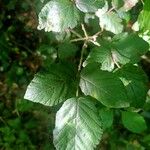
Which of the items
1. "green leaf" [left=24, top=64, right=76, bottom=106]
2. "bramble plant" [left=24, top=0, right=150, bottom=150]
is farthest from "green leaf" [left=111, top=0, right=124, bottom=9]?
"green leaf" [left=24, top=64, right=76, bottom=106]

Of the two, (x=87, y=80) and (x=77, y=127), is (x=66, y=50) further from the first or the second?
(x=77, y=127)

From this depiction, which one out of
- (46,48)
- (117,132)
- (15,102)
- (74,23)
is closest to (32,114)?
(15,102)

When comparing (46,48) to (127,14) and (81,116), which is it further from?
(81,116)

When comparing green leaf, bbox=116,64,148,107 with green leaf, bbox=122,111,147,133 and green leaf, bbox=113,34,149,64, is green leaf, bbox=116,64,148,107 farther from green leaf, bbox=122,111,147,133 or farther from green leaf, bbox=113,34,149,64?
green leaf, bbox=122,111,147,133

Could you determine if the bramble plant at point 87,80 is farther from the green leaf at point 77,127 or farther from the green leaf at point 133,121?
the green leaf at point 133,121

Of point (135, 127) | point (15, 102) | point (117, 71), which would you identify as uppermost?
point (117, 71)

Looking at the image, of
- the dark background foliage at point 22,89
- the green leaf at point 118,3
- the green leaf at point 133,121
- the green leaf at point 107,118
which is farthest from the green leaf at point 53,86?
the dark background foliage at point 22,89
